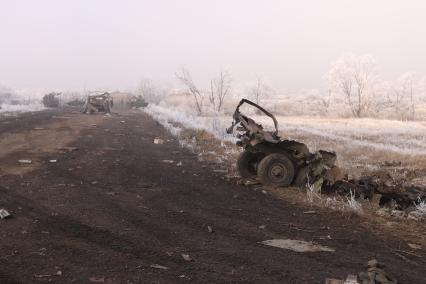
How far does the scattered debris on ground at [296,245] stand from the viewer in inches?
222

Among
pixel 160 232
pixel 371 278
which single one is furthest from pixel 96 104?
pixel 371 278

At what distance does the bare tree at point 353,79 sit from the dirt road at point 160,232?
160 ft

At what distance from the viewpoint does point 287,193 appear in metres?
8.85

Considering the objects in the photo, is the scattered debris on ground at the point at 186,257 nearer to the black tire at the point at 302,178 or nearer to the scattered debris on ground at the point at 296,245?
the scattered debris on ground at the point at 296,245

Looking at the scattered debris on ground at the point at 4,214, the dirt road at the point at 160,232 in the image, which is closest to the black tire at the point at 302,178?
the dirt road at the point at 160,232

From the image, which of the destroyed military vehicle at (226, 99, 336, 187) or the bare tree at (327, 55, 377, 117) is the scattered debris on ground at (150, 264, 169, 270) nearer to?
the destroyed military vehicle at (226, 99, 336, 187)

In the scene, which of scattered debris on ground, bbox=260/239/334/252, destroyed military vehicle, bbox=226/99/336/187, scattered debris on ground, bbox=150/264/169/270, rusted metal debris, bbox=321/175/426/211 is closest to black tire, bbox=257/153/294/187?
destroyed military vehicle, bbox=226/99/336/187

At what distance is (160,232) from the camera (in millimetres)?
6043

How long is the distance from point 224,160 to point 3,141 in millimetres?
7241

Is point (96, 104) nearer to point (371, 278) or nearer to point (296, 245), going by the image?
point (296, 245)

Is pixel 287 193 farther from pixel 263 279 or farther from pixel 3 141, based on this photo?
pixel 3 141

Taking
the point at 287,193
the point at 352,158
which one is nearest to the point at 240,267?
the point at 287,193

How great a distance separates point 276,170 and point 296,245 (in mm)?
3663

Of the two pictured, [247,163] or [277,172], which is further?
[247,163]
